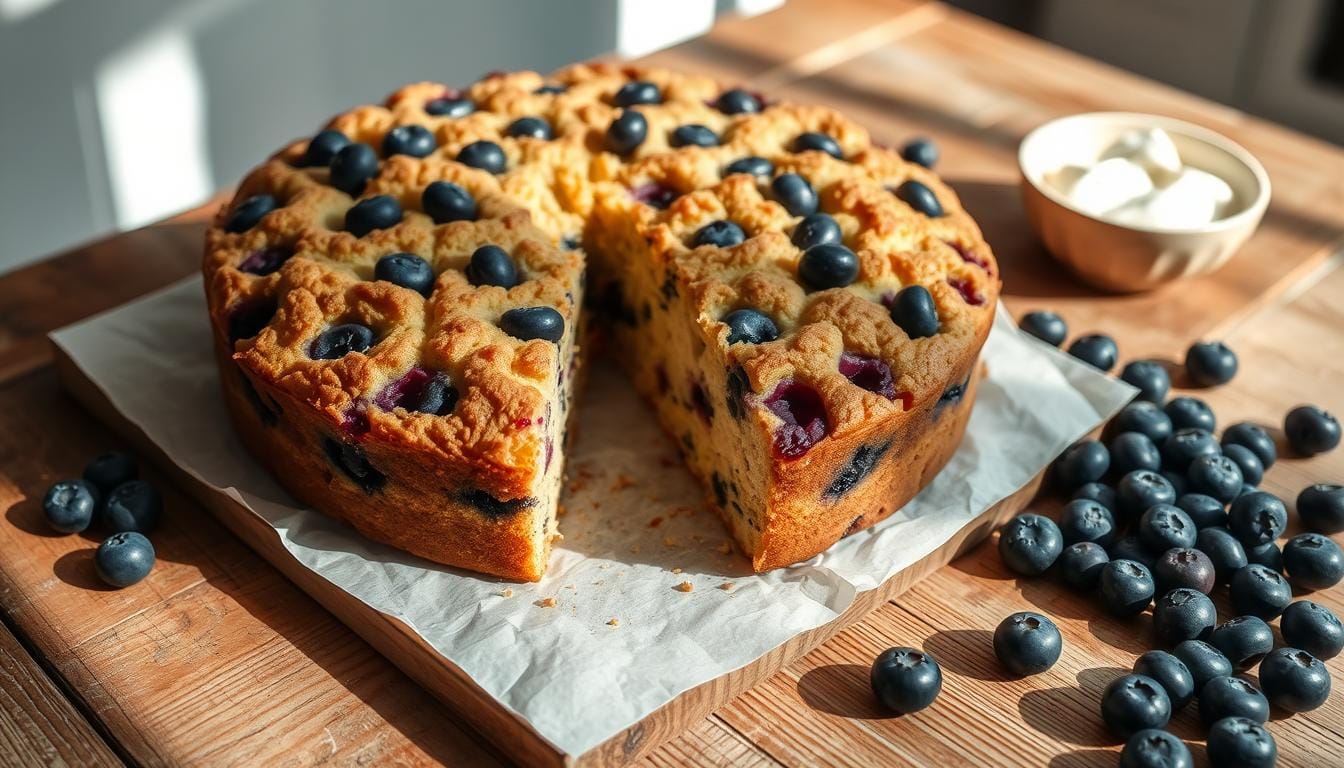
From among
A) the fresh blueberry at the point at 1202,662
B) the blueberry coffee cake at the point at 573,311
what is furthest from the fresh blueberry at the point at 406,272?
the fresh blueberry at the point at 1202,662

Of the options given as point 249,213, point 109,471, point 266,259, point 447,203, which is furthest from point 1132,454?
point 109,471

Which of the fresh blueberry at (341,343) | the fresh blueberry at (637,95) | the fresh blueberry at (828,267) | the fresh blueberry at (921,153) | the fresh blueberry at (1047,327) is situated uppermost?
the fresh blueberry at (637,95)

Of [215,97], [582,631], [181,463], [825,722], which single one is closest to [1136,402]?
[825,722]

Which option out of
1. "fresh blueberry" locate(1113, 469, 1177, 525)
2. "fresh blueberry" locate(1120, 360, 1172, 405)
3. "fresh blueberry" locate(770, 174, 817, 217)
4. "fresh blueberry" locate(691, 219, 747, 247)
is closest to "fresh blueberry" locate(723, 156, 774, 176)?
"fresh blueberry" locate(770, 174, 817, 217)

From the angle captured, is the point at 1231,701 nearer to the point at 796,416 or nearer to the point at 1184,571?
the point at 1184,571

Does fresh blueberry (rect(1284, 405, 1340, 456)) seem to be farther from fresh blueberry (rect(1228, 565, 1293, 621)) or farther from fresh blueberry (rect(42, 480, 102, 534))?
fresh blueberry (rect(42, 480, 102, 534))

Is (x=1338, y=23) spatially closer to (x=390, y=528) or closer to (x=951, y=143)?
(x=951, y=143)

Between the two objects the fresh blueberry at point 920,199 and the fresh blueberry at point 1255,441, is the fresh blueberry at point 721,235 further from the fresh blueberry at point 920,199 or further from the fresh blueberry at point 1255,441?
the fresh blueberry at point 1255,441
